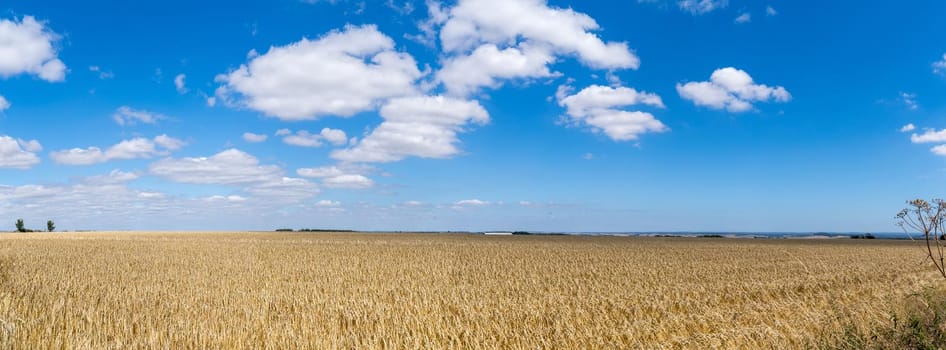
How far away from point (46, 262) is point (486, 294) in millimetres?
23301

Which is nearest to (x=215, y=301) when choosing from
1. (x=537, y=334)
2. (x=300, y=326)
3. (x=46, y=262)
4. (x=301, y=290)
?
(x=301, y=290)

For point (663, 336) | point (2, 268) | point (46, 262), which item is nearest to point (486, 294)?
point (663, 336)

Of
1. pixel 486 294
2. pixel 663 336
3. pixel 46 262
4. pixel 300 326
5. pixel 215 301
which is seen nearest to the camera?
pixel 663 336

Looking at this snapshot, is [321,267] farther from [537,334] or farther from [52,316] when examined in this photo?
[537,334]

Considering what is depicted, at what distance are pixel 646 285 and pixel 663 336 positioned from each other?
8361 mm

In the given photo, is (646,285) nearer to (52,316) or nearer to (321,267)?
(321,267)

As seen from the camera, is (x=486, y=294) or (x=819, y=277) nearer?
(x=486, y=294)

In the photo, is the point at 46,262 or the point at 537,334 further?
the point at 46,262

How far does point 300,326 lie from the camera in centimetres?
1202

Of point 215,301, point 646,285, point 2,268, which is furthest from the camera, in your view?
point 2,268

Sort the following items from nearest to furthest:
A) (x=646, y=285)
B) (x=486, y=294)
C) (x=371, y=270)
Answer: (x=486, y=294), (x=646, y=285), (x=371, y=270)

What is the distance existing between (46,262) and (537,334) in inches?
1076

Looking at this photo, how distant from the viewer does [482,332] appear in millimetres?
11359

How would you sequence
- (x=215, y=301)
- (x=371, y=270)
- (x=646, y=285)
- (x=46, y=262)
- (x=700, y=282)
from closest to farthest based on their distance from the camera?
(x=215, y=301) → (x=646, y=285) → (x=700, y=282) → (x=371, y=270) → (x=46, y=262)
